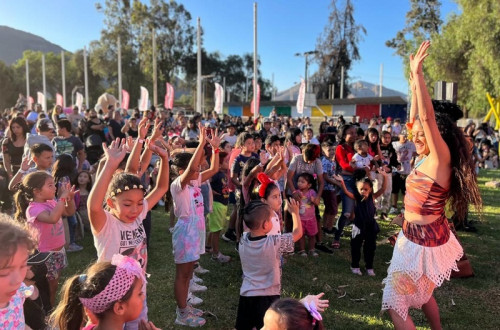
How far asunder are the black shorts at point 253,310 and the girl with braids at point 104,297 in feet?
4.08

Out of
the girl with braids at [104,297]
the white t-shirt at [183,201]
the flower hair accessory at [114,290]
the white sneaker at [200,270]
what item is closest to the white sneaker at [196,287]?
the white sneaker at [200,270]

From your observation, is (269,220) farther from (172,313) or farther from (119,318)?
(172,313)

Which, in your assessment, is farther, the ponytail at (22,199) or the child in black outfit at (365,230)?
the child in black outfit at (365,230)

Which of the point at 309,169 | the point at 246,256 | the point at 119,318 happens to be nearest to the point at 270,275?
the point at 246,256

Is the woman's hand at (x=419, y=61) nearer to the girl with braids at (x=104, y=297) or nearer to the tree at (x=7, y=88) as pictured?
the girl with braids at (x=104, y=297)

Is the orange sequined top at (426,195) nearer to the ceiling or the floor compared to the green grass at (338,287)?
nearer to the ceiling

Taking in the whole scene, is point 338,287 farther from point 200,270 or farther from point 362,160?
point 362,160

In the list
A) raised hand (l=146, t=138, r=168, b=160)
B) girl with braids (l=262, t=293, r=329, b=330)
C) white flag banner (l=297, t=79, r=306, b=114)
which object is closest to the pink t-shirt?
raised hand (l=146, t=138, r=168, b=160)

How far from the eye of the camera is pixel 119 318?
1.88 meters

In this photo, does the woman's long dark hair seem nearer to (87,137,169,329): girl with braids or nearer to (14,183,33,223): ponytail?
(87,137,169,329): girl with braids

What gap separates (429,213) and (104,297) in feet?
7.39

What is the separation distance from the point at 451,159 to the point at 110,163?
93.1 inches

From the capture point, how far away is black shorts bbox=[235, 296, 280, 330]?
3053 millimetres

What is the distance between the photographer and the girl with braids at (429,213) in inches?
109
